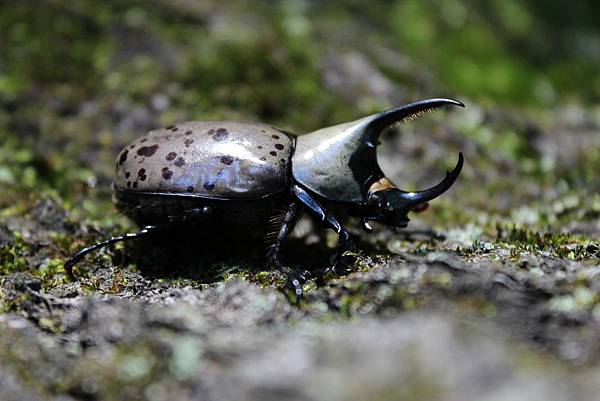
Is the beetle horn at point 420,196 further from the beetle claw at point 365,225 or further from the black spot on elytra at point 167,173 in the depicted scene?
the black spot on elytra at point 167,173

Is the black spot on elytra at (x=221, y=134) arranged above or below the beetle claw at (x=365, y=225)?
above

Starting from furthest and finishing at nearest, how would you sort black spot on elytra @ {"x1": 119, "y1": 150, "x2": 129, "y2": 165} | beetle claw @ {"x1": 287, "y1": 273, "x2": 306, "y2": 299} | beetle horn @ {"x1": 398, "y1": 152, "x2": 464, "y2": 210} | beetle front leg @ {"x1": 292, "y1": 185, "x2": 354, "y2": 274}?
1. black spot on elytra @ {"x1": 119, "y1": 150, "x2": 129, "y2": 165}
2. beetle horn @ {"x1": 398, "y1": 152, "x2": 464, "y2": 210}
3. beetle front leg @ {"x1": 292, "y1": 185, "x2": 354, "y2": 274}
4. beetle claw @ {"x1": 287, "y1": 273, "x2": 306, "y2": 299}

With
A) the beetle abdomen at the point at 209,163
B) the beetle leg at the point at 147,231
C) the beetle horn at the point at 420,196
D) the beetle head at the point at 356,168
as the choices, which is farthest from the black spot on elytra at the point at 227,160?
the beetle horn at the point at 420,196

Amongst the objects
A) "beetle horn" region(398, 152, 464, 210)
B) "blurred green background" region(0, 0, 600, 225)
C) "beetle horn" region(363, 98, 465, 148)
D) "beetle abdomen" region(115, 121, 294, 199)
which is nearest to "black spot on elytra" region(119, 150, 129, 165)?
"beetle abdomen" region(115, 121, 294, 199)

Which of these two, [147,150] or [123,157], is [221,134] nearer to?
[147,150]

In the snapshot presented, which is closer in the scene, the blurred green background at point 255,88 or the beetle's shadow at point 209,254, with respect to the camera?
the beetle's shadow at point 209,254

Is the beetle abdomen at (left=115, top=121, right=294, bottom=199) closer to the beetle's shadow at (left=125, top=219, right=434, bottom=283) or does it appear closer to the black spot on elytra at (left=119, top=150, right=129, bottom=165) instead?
the black spot on elytra at (left=119, top=150, right=129, bottom=165)
